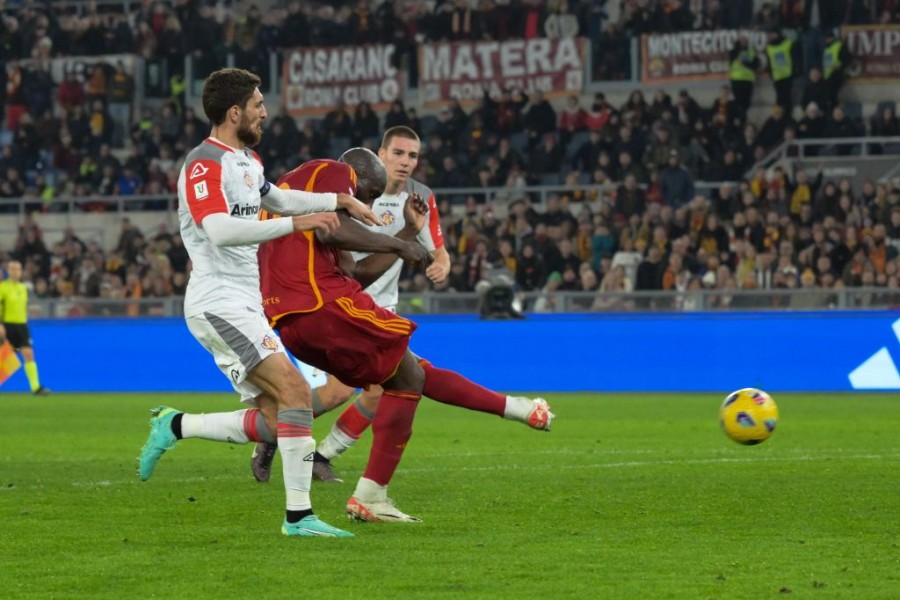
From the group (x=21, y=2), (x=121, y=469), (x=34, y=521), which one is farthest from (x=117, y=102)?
(x=34, y=521)

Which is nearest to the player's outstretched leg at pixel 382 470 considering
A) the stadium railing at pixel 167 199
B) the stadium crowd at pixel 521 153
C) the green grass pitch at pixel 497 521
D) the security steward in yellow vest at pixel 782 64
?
the green grass pitch at pixel 497 521

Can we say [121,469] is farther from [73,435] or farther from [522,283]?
[522,283]

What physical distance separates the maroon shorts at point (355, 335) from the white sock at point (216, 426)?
1112 mm

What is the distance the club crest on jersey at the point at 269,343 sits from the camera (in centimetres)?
764

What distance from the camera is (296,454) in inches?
287

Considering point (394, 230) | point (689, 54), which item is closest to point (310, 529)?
point (394, 230)

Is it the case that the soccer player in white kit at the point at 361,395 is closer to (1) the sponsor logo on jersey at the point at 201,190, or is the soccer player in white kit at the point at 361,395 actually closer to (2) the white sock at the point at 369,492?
(2) the white sock at the point at 369,492

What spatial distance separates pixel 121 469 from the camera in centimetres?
1087

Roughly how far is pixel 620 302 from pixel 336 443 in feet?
34.7

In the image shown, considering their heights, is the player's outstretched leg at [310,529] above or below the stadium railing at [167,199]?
above

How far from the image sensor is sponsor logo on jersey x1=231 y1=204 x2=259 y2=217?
24.6 feet

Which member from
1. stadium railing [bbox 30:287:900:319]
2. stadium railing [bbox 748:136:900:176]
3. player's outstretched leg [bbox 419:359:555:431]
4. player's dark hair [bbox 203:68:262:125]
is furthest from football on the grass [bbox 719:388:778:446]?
stadium railing [bbox 748:136:900:176]

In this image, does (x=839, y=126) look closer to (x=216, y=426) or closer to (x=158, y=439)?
(x=216, y=426)

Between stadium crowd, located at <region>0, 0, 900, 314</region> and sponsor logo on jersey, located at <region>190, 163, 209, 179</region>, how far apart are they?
43.0 feet
